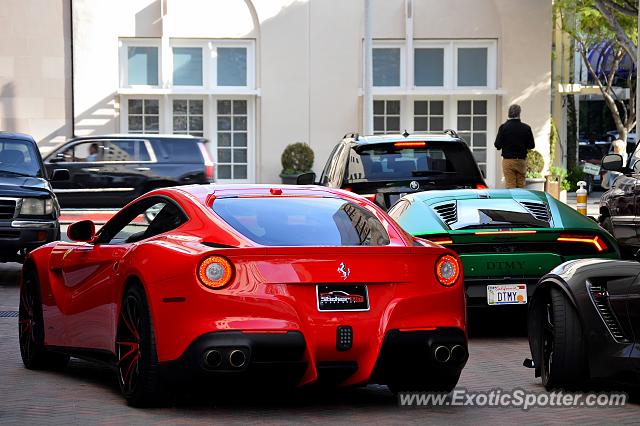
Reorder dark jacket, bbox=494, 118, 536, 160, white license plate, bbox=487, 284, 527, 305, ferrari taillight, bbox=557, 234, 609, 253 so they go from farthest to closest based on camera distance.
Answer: dark jacket, bbox=494, 118, 536, 160, ferrari taillight, bbox=557, 234, 609, 253, white license plate, bbox=487, 284, 527, 305

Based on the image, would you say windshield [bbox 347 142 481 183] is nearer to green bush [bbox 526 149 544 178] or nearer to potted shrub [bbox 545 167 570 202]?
potted shrub [bbox 545 167 570 202]

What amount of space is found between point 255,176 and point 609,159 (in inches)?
843

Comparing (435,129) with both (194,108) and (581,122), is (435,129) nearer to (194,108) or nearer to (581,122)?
(194,108)

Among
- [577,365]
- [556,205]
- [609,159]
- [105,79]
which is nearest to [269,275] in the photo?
[577,365]

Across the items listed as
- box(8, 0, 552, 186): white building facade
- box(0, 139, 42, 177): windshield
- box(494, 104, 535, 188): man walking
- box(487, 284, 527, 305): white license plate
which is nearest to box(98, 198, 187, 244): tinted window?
box(487, 284, 527, 305): white license plate

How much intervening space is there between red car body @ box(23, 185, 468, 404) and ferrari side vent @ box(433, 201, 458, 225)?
3.19 meters

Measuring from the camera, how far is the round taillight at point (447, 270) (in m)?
7.70

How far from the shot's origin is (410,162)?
47.2 ft

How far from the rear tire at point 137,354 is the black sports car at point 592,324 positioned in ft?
8.07

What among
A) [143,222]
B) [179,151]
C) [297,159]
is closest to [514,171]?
[179,151]

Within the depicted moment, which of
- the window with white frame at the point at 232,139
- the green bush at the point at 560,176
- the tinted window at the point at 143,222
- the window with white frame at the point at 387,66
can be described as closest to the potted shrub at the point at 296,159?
the window with white frame at the point at 232,139

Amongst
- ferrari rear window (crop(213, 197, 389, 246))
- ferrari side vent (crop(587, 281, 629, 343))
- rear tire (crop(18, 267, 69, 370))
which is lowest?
rear tire (crop(18, 267, 69, 370))

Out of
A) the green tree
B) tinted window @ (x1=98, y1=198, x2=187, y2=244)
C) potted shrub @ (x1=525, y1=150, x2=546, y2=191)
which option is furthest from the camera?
potted shrub @ (x1=525, y1=150, x2=546, y2=191)

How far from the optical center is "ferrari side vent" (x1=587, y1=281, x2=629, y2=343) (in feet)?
24.8
